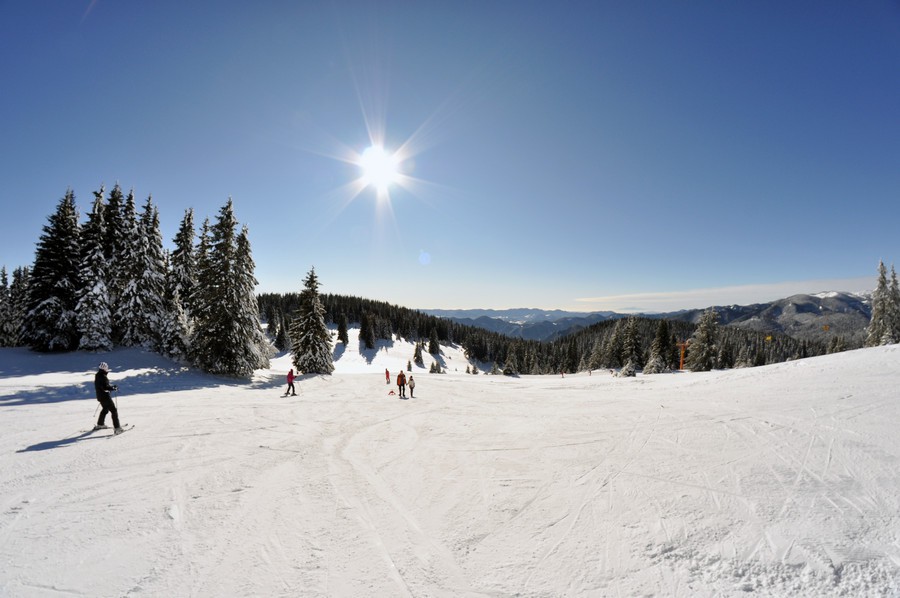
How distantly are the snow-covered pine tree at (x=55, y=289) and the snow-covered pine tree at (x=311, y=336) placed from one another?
595 inches

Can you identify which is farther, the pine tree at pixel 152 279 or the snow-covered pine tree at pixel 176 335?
the pine tree at pixel 152 279

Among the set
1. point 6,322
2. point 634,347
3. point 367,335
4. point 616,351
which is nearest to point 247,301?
point 6,322

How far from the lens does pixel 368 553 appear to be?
5055 millimetres

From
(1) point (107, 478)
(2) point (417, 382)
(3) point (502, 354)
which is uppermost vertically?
(1) point (107, 478)

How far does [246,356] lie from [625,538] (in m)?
23.5

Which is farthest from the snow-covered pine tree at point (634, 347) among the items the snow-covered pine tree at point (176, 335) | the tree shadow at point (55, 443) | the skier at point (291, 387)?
the tree shadow at point (55, 443)

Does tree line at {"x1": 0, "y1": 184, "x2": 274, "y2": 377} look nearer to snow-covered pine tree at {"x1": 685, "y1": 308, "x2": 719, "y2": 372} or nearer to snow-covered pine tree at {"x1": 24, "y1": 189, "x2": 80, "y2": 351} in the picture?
snow-covered pine tree at {"x1": 24, "y1": 189, "x2": 80, "y2": 351}

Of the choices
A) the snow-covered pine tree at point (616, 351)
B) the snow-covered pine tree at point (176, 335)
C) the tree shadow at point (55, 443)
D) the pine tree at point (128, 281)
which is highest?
the pine tree at point (128, 281)

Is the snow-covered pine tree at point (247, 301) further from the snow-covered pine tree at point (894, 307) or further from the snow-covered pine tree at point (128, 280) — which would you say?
the snow-covered pine tree at point (894, 307)

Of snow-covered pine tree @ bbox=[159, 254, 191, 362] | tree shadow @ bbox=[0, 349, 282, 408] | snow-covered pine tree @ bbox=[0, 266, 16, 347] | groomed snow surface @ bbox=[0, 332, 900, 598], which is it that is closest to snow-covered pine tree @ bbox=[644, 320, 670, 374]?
groomed snow surface @ bbox=[0, 332, 900, 598]

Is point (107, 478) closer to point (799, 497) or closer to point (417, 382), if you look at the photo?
point (799, 497)

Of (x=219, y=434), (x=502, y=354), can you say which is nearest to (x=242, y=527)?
(x=219, y=434)

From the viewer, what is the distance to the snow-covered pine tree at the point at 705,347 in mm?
40781

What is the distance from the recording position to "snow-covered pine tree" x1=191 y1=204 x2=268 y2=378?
70.6 ft
